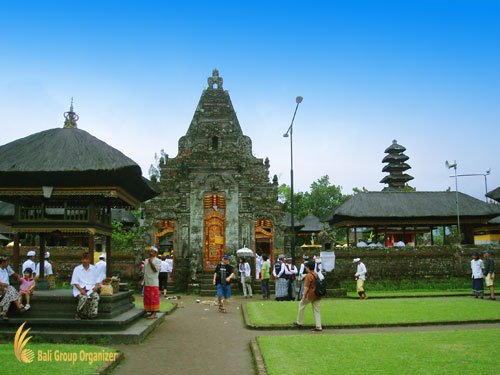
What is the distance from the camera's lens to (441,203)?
99.4 ft

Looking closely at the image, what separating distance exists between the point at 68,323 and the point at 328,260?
14885mm

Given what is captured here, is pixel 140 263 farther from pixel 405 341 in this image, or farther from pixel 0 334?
pixel 405 341

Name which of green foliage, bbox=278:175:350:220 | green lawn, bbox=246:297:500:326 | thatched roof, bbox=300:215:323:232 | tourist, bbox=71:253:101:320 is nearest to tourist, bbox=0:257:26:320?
tourist, bbox=71:253:101:320

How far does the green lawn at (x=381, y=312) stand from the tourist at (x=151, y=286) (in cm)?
260

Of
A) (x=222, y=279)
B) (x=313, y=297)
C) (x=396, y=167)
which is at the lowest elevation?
(x=313, y=297)

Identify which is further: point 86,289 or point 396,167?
point 396,167

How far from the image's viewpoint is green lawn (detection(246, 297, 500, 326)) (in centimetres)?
1310

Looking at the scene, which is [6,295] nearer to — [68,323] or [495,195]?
[68,323]

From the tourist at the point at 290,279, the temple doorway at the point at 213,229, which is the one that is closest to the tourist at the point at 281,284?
the tourist at the point at 290,279

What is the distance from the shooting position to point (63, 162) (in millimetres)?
11914

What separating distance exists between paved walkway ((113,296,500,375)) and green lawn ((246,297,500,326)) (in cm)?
67

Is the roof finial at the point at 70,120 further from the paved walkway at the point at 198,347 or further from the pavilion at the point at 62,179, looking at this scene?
the paved walkway at the point at 198,347

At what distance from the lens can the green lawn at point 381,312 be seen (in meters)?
13.1

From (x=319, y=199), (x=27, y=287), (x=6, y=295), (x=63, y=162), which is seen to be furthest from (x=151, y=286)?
(x=319, y=199)
